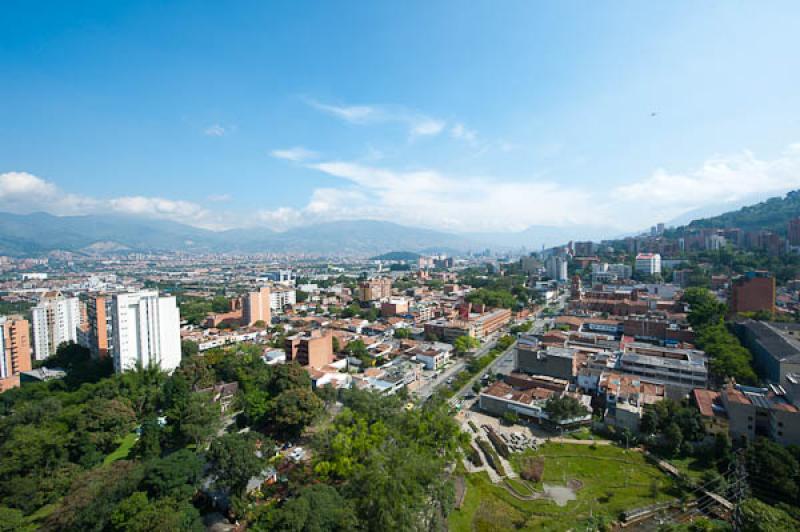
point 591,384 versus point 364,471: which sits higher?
point 364,471

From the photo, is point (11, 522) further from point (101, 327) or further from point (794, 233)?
point (794, 233)

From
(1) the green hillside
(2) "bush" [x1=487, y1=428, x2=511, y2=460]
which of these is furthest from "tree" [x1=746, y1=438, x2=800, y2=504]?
(1) the green hillside

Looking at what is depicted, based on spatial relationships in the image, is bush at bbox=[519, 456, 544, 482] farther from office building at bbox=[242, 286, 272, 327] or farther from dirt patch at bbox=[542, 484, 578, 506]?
office building at bbox=[242, 286, 272, 327]

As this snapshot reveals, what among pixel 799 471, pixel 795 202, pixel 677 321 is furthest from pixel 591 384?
pixel 795 202

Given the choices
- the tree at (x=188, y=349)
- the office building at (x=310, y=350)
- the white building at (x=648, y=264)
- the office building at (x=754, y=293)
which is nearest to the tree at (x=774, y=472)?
the office building at (x=310, y=350)

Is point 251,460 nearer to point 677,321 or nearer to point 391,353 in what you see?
point 391,353

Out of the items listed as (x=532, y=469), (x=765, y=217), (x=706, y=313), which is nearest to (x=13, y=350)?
(x=532, y=469)

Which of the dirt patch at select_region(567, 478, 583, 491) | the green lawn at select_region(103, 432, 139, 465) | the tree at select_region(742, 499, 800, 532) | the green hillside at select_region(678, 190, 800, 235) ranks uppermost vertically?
the green hillside at select_region(678, 190, 800, 235)

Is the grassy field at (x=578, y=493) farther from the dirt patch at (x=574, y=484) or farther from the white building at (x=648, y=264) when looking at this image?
the white building at (x=648, y=264)
